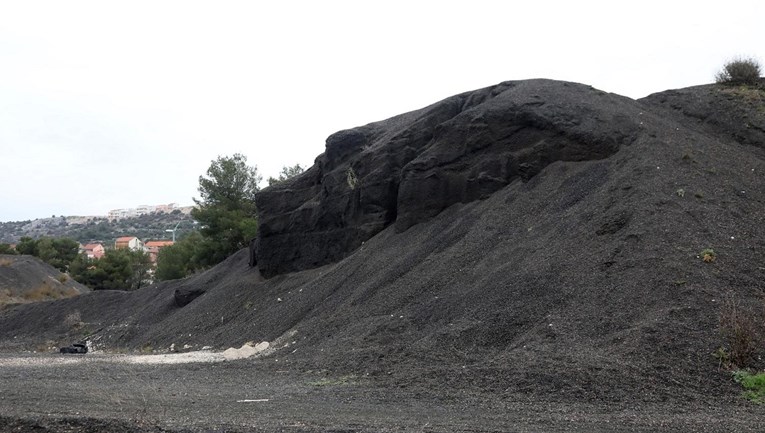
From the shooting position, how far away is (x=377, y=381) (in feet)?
40.0

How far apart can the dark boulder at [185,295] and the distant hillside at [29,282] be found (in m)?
18.7

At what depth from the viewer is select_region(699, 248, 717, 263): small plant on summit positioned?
13.5 metres

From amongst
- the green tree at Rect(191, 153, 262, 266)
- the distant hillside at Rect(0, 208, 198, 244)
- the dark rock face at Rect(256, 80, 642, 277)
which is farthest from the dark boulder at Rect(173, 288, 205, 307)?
the distant hillside at Rect(0, 208, 198, 244)

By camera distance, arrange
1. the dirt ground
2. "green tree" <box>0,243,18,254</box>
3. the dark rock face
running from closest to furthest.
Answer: the dirt ground → the dark rock face → "green tree" <box>0,243,18,254</box>

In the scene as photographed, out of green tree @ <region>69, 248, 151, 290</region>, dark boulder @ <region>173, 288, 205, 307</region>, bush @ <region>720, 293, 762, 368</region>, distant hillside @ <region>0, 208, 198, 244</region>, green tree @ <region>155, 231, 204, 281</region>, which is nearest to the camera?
bush @ <region>720, 293, 762, 368</region>

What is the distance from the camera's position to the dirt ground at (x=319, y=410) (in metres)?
8.05

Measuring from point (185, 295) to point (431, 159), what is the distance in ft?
46.8

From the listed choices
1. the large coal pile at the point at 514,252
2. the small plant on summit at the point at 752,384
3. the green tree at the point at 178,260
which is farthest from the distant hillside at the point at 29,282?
the small plant on summit at the point at 752,384

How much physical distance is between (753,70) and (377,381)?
1837cm

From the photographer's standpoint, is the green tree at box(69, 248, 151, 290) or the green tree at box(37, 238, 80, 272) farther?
the green tree at box(37, 238, 80, 272)

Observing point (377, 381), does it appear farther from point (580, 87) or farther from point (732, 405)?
point (580, 87)

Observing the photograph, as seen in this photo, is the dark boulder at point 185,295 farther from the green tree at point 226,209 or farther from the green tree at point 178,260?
the green tree at point 178,260

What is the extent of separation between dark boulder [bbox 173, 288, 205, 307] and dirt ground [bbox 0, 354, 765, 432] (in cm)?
1951

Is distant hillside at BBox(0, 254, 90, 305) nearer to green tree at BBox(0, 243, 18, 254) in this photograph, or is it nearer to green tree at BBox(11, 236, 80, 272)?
green tree at BBox(0, 243, 18, 254)
